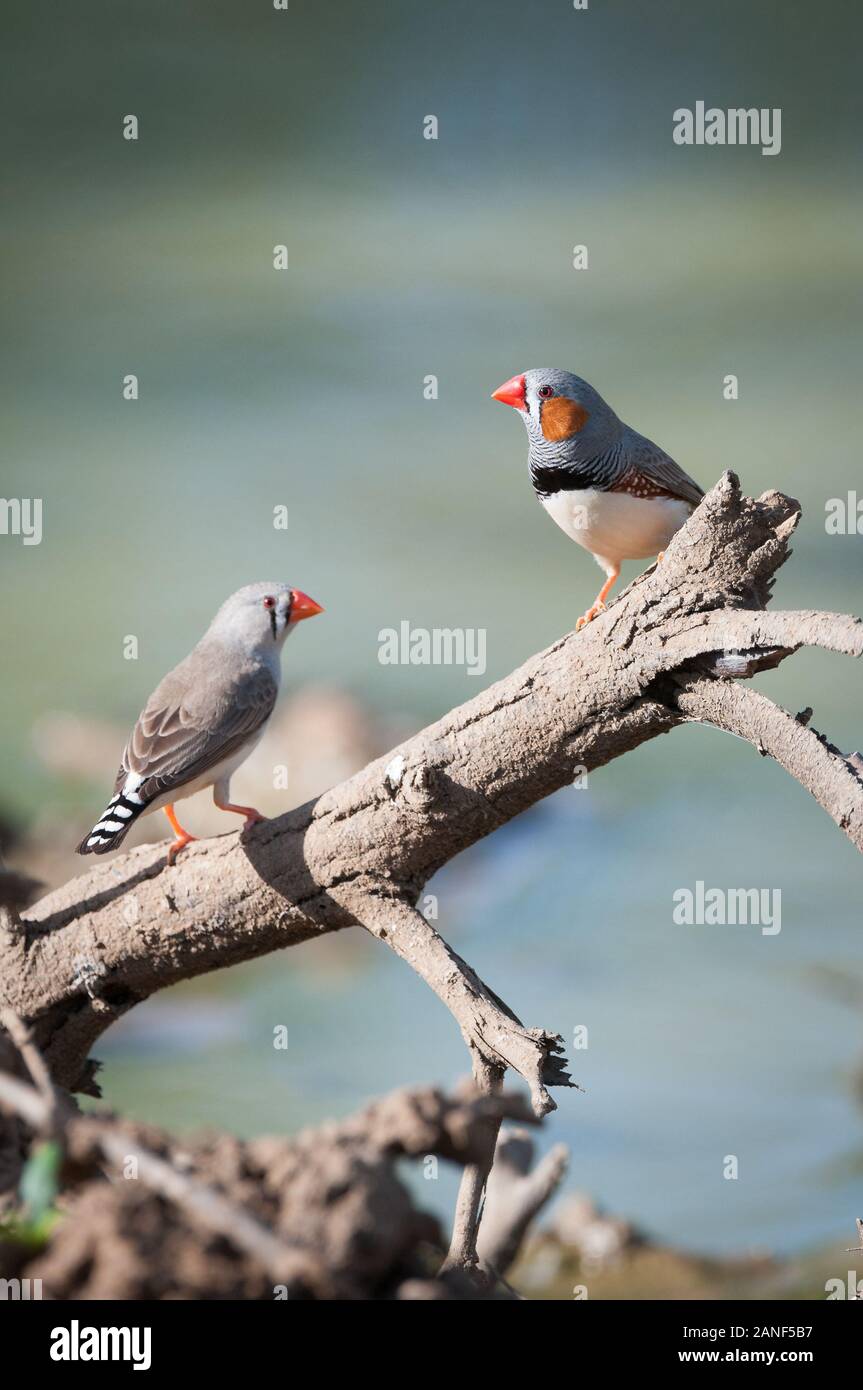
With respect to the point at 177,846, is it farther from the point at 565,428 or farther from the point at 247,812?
the point at 565,428

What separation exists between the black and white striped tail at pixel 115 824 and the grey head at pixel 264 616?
36cm

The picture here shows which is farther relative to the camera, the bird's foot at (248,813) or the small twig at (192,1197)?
the bird's foot at (248,813)

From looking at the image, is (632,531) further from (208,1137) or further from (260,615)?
(208,1137)

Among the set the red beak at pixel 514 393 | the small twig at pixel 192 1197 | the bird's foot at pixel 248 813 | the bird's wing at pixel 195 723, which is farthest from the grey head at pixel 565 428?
the small twig at pixel 192 1197

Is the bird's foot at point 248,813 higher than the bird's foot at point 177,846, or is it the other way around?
the bird's foot at point 248,813

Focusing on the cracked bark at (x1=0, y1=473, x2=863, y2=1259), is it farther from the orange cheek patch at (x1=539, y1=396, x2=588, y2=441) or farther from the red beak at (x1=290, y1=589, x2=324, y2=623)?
the orange cheek patch at (x1=539, y1=396, x2=588, y2=441)

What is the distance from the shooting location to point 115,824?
2266 mm

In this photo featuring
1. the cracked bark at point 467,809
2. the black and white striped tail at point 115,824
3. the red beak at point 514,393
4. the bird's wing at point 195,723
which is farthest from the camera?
the red beak at point 514,393

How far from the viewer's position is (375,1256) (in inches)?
45.1

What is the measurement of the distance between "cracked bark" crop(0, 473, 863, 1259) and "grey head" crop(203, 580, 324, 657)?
16.7 inches

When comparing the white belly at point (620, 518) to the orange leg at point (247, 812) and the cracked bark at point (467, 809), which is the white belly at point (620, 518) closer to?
the cracked bark at point (467, 809)

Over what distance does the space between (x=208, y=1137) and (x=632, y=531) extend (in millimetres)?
1394

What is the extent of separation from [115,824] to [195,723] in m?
0.24

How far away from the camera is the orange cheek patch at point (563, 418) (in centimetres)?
245
